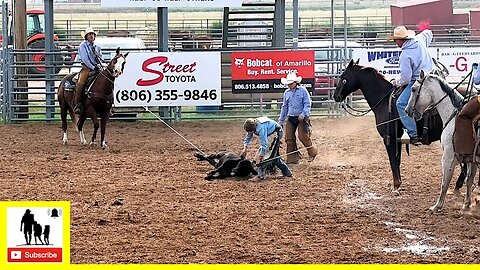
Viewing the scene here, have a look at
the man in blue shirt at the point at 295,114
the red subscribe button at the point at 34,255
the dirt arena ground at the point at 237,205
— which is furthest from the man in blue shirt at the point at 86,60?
the red subscribe button at the point at 34,255

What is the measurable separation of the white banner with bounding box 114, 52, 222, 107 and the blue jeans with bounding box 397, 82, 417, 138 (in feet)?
27.3

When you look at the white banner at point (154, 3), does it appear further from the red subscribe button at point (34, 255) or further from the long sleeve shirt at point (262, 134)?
the red subscribe button at point (34, 255)

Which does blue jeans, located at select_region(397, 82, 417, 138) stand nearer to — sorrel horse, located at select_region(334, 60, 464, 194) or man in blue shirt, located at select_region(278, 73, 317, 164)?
sorrel horse, located at select_region(334, 60, 464, 194)

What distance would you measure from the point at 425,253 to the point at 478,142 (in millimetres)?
1866

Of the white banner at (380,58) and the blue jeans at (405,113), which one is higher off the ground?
the white banner at (380,58)

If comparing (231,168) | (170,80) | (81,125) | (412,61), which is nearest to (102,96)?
(81,125)

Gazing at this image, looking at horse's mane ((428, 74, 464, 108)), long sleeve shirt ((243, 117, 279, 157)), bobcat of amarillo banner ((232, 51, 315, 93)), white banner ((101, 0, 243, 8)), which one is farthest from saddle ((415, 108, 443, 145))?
white banner ((101, 0, 243, 8))

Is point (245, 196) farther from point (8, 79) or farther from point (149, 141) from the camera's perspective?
point (8, 79)

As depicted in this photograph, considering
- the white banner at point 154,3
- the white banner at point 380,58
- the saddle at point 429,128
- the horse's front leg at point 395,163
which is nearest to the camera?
the saddle at point 429,128

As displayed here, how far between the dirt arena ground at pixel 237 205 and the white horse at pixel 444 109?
1.10 feet

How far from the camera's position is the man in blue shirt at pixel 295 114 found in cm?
1343

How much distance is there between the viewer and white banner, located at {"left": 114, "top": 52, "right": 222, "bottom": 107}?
62.1 feet

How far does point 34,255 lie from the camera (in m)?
5.29

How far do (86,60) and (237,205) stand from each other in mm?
6543
